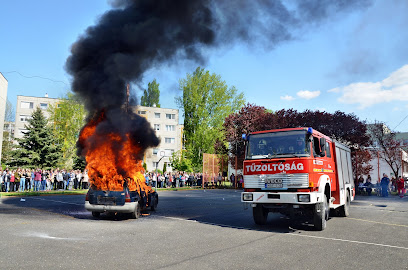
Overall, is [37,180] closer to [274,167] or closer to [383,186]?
[274,167]

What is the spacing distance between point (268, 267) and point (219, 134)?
1553 inches

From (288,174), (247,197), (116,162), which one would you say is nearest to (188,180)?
(116,162)

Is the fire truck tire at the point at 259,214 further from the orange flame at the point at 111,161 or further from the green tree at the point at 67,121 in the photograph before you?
the green tree at the point at 67,121

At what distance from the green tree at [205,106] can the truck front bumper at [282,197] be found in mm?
34889

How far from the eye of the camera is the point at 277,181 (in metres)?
8.93

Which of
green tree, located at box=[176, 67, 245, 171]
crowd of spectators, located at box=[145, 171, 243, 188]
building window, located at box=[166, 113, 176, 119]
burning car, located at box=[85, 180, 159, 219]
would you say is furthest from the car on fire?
building window, located at box=[166, 113, 176, 119]

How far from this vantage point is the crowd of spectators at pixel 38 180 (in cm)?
2311

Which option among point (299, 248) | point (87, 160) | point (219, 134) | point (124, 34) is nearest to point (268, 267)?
point (299, 248)

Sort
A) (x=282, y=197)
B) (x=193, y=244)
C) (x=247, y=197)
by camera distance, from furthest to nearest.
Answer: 1. (x=247, y=197)
2. (x=282, y=197)
3. (x=193, y=244)

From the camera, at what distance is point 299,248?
6840mm

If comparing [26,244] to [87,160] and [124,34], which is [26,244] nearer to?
[87,160]

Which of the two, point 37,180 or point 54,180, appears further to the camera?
point 54,180

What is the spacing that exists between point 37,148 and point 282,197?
31.0m

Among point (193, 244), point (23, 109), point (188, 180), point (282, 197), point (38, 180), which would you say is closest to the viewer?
point (193, 244)
